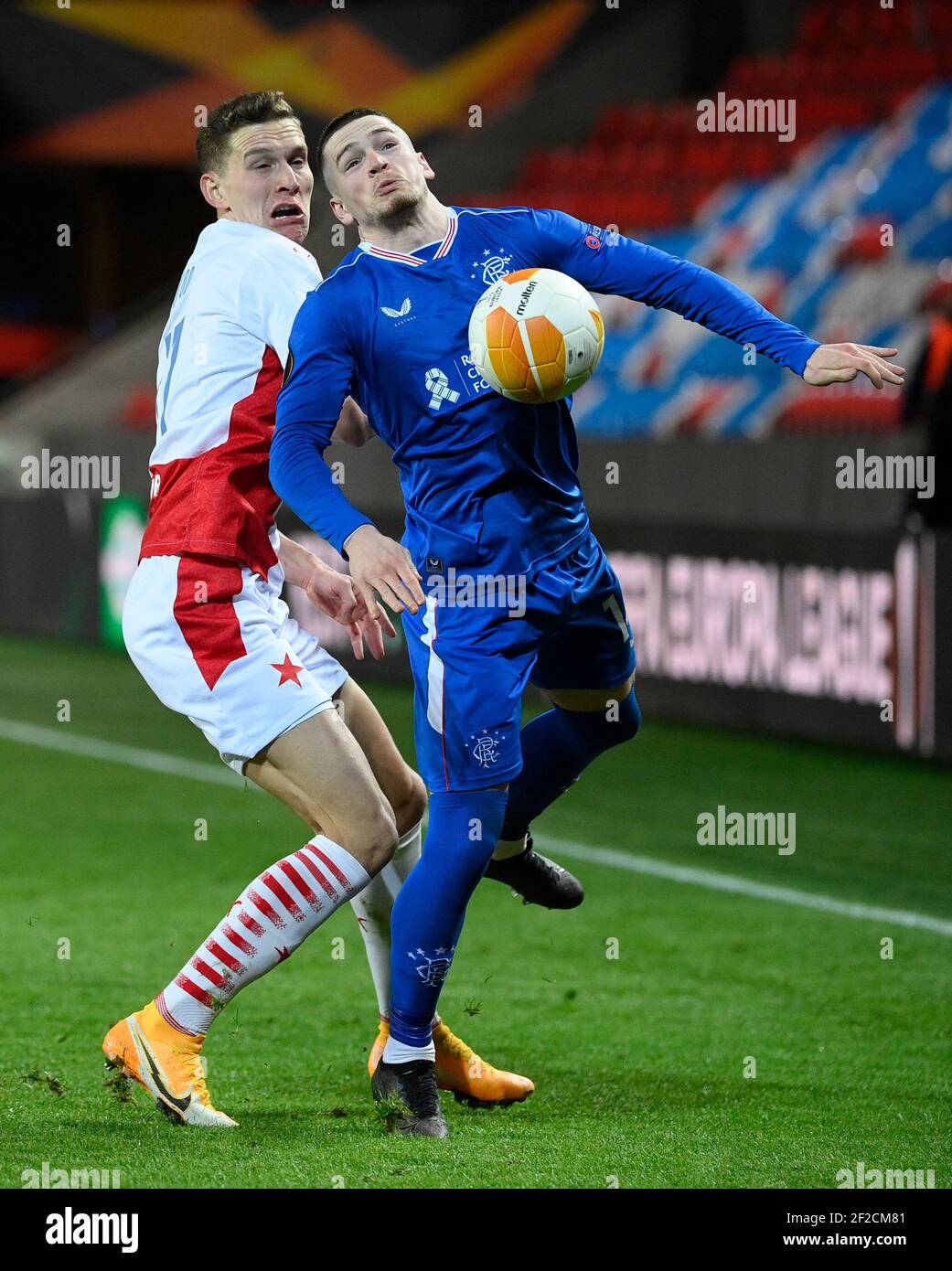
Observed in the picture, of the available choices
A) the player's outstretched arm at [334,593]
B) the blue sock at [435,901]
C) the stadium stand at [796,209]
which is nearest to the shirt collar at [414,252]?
the player's outstretched arm at [334,593]

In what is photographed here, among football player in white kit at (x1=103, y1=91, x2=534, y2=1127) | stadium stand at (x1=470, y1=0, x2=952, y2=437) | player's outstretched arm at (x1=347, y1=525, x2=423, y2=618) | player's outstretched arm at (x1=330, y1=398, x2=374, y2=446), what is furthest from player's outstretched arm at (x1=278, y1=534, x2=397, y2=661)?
A: stadium stand at (x1=470, y1=0, x2=952, y2=437)

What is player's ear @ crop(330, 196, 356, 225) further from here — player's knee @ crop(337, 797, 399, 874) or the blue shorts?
player's knee @ crop(337, 797, 399, 874)

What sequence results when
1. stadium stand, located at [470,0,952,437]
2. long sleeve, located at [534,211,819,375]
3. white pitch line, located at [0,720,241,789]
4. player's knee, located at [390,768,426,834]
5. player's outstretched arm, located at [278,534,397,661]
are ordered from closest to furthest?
long sleeve, located at [534,211,819,375] < player's outstretched arm, located at [278,534,397,661] < player's knee, located at [390,768,426,834] < white pitch line, located at [0,720,241,789] < stadium stand, located at [470,0,952,437]

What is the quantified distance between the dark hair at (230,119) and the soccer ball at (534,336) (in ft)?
2.13

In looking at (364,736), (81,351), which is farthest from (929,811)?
(81,351)

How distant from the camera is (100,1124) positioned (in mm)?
3703

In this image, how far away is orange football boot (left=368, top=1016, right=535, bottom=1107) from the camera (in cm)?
388

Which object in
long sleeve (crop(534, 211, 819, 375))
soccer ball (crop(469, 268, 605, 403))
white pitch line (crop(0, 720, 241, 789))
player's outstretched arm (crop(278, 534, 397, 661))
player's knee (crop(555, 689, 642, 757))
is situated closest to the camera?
soccer ball (crop(469, 268, 605, 403))

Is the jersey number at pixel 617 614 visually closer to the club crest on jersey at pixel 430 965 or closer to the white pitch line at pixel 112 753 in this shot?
the club crest on jersey at pixel 430 965

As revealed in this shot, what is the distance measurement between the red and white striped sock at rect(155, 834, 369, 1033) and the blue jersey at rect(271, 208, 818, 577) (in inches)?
24.1

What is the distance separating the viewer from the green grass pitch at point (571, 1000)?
3.50 metres

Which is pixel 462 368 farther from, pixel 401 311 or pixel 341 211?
pixel 341 211

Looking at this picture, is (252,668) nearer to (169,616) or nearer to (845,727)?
(169,616)

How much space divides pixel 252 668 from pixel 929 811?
4397 mm
